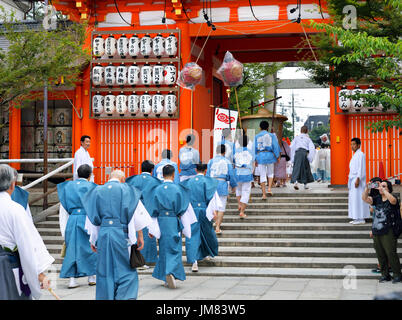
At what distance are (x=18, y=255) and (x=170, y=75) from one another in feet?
36.4

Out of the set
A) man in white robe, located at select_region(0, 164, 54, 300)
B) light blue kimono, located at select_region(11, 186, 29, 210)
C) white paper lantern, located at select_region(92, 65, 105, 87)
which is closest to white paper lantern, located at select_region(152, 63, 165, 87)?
white paper lantern, located at select_region(92, 65, 105, 87)

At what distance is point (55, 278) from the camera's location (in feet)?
32.2

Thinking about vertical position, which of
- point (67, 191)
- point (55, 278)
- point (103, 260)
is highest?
point (67, 191)

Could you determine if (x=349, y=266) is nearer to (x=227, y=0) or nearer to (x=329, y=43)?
(x=329, y=43)

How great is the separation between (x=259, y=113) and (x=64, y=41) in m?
6.63

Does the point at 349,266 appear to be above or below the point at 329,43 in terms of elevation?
below

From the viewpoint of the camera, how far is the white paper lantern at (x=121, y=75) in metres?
15.8

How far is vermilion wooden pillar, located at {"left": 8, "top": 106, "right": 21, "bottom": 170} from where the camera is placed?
671 inches

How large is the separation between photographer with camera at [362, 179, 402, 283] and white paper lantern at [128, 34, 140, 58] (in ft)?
28.6

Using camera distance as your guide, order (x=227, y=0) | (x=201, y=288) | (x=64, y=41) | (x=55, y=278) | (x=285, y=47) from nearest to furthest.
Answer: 1. (x=201, y=288)
2. (x=55, y=278)
3. (x=64, y=41)
4. (x=227, y=0)
5. (x=285, y=47)

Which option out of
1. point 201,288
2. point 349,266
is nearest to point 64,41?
point 201,288

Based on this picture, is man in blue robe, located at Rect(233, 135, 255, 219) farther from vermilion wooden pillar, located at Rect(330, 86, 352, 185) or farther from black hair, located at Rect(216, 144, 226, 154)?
vermilion wooden pillar, located at Rect(330, 86, 352, 185)

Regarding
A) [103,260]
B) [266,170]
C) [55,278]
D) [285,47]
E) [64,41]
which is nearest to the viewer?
[103,260]

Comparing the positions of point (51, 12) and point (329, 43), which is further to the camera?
point (51, 12)
